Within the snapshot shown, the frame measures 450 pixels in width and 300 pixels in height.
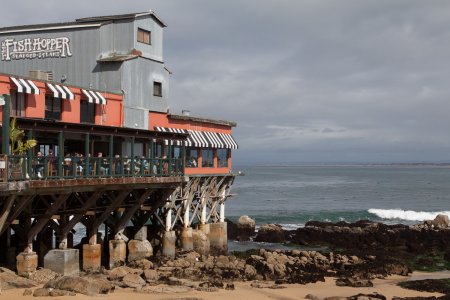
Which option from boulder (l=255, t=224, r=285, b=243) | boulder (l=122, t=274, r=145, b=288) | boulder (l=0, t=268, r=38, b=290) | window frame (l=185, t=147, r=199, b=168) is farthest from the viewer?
boulder (l=255, t=224, r=285, b=243)

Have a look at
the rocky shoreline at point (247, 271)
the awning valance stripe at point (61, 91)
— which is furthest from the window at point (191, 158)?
the awning valance stripe at point (61, 91)

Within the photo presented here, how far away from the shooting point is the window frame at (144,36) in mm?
32625

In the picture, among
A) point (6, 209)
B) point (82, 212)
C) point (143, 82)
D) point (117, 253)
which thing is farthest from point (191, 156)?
point (6, 209)

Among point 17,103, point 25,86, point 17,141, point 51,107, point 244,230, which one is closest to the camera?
point 17,141

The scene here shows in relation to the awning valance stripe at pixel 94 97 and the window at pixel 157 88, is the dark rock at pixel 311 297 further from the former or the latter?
the window at pixel 157 88

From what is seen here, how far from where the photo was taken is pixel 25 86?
2570 cm

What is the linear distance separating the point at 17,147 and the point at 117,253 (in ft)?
28.8

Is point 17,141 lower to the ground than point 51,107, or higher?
lower

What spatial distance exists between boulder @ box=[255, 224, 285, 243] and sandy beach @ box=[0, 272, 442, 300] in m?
17.6

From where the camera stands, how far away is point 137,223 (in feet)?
101

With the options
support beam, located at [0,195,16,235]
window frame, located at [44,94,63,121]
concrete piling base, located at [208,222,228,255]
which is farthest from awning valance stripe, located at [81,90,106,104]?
concrete piling base, located at [208,222,228,255]

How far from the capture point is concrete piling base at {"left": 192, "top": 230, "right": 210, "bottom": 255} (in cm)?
3431

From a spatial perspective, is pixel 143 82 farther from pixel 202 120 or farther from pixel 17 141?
pixel 17 141

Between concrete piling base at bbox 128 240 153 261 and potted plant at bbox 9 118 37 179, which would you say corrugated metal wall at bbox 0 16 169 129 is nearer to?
concrete piling base at bbox 128 240 153 261
